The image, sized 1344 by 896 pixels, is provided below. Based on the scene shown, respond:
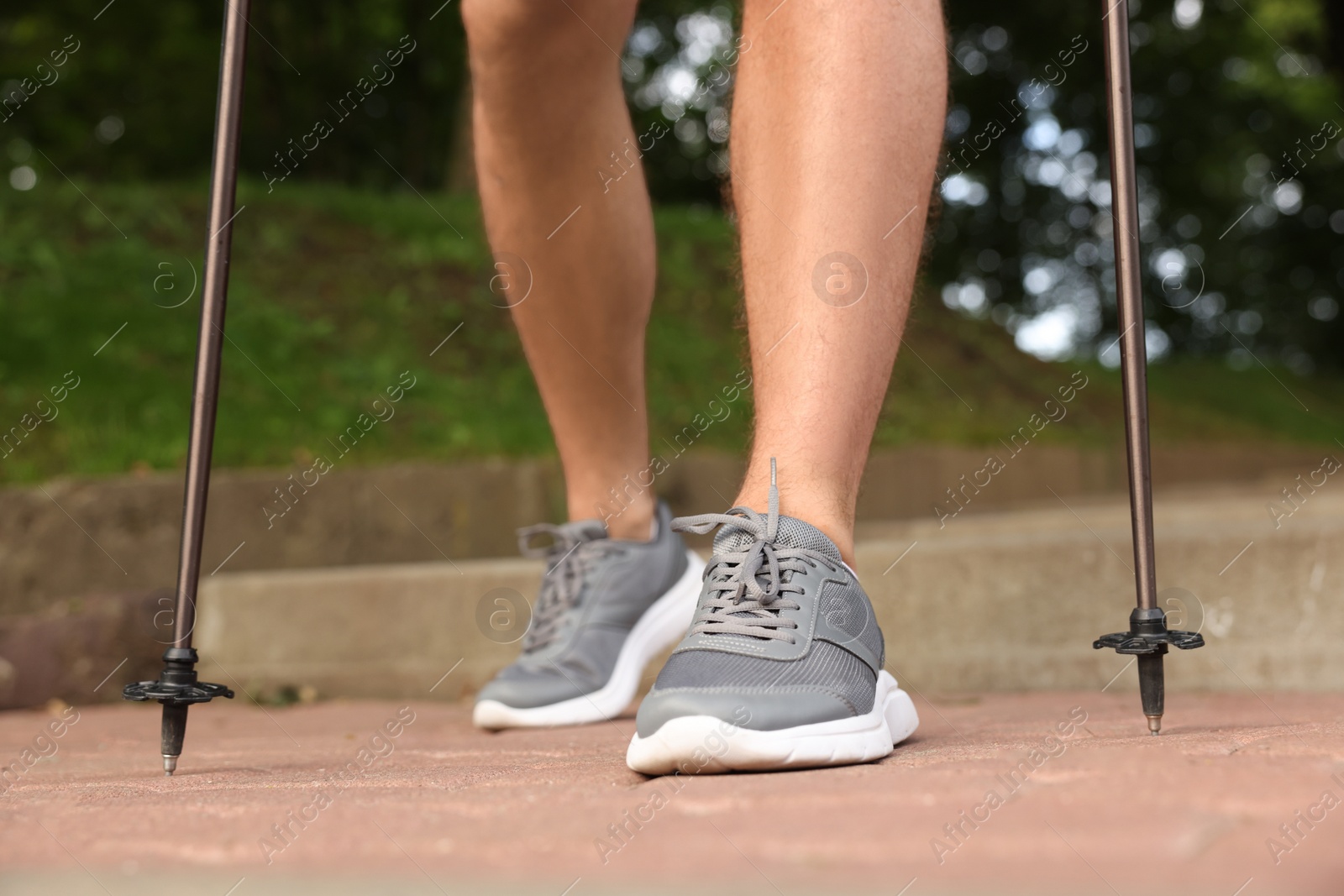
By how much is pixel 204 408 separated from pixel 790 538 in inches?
28.7

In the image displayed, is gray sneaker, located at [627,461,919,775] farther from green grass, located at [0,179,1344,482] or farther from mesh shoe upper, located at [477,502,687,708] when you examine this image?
green grass, located at [0,179,1344,482]

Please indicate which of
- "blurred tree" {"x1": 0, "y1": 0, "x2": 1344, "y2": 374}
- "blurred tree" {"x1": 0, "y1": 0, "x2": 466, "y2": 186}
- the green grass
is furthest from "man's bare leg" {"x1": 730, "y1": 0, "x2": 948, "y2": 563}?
"blurred tree" {"x1": 0, "y1": 0, "x2": 466, "y2": 186}

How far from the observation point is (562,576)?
2012mm

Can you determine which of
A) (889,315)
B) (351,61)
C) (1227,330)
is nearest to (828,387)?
(889,315)

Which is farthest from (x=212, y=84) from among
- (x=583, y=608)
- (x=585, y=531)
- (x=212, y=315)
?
(x=212, y=315)

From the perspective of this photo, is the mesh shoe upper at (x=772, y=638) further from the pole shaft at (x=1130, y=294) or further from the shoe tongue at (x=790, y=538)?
the pole shaft at (x=1130, y=294)

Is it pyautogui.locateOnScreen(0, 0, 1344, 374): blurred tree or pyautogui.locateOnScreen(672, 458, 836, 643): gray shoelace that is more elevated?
pyautogui.locateOnScreen(0, 0, 1344, 374): blurred tree

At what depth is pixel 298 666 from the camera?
8.80 ft

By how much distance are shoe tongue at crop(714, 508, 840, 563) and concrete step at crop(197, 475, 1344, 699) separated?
1028mm

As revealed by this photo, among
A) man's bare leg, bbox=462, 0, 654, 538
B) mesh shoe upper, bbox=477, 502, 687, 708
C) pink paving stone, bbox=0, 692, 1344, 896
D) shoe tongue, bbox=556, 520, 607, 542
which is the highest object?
man's bare leg, bbox=462, 0, 654, 538

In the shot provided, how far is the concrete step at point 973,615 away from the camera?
83.4 inches

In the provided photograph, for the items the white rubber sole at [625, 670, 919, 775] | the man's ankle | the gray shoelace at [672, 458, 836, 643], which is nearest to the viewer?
the white rubber sole at [625, 670, 919, 775]

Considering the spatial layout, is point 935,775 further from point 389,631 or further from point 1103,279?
point 1103,279

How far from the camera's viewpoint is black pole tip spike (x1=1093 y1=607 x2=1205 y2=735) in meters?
1.30
